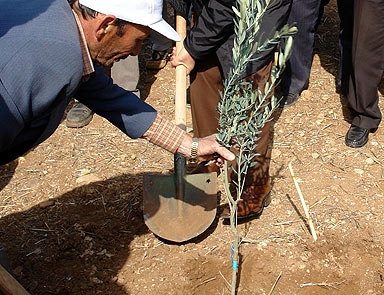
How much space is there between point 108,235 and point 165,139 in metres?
0.94

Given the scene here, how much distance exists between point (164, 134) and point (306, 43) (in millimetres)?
2353

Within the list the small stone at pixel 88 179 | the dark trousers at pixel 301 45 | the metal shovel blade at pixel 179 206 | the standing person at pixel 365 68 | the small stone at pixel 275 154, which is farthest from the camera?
the dark trousers at pixel 301 45

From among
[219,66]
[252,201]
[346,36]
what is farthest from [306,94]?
[252,201]

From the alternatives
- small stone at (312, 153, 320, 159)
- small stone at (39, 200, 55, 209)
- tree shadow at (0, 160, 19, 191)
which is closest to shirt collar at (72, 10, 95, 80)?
small stone at (39, 200, 55, 209)

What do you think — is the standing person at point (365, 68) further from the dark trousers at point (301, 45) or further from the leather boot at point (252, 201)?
the leather boot at point (252, 201)

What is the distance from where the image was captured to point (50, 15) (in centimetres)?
194

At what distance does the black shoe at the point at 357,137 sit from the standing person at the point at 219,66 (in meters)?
1.05

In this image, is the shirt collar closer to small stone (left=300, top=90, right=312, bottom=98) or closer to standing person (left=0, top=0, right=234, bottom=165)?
standing person (left=0, top=0, right=234, bottom=165)

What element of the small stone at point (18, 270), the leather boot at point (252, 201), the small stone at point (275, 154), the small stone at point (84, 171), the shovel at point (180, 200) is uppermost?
the shovel at point (180, 200)

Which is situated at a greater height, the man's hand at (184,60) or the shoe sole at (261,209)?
the man's hand at (184,60)

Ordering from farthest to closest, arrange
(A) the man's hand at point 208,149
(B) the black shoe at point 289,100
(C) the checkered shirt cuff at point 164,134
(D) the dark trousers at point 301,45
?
(B) the black shoe at point 289,100 → (D) the dark trousers at point 301,45 → (C) the checkered shirt cuff at point 164,134 → (A) the man's hand at point 208,149

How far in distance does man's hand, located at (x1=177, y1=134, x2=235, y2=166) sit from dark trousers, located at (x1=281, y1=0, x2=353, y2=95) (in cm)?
213

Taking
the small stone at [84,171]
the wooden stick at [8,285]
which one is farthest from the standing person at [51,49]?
the small stone at [84,171]

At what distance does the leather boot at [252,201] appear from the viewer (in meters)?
3.33
